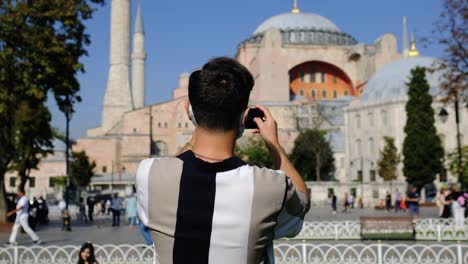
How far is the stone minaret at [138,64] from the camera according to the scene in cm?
6131

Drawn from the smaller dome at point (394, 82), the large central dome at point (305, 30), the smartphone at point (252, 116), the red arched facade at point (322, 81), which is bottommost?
the smartphone at point (252, 116)

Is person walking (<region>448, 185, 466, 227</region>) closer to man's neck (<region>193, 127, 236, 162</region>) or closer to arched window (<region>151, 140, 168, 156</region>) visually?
man's neck (<region>193, 127, 236, 162</region>)

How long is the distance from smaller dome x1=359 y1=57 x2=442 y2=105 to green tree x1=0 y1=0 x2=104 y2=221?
86.9 feet

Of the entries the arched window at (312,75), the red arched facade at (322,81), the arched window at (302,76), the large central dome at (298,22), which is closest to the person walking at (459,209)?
the red arched facade at (322,81)

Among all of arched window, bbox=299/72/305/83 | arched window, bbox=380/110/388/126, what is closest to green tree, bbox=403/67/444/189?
arched window, bbox=380/110/388/126

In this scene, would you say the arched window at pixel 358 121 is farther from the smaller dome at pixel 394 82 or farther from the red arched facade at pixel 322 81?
the red arched facade at pixel 322 81

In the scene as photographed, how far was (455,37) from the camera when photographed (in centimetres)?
1434

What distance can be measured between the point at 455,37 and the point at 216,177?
13977 millimetres

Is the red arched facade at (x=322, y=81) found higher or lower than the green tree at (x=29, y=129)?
higher

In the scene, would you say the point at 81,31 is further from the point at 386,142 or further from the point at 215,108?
the point at 386,142

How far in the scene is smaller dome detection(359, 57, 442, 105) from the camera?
38594 millimetres

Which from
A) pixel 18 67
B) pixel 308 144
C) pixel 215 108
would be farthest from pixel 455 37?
pixel 308 144

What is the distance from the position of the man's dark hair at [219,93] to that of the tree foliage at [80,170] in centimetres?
4385

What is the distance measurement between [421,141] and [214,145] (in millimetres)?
32228
